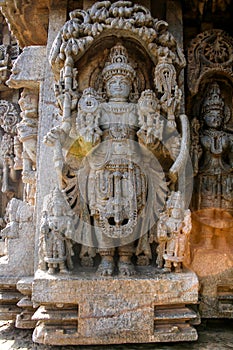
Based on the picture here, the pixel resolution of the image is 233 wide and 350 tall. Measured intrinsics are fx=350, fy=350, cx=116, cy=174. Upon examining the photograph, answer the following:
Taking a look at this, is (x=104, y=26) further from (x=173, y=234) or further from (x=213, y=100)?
(x=173, y=234)

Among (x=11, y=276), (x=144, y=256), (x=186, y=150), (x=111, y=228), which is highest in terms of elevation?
(x=186, y=150)

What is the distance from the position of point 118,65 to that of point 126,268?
2.34 meters

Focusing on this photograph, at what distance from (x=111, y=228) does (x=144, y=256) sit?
583 millimetres

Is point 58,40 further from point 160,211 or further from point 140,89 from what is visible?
point 160,211

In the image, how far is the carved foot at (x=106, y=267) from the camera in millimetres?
3590

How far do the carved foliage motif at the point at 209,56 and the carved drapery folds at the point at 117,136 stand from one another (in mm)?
593

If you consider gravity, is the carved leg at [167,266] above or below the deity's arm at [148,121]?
below

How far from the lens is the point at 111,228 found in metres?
3.76

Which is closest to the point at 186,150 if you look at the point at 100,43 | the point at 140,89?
the point at 140,89

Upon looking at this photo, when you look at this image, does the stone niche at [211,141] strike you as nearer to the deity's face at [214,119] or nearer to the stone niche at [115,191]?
the deity's face at [214,119]

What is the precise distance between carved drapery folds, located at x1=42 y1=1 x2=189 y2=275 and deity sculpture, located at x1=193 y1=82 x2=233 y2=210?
26.7 inches

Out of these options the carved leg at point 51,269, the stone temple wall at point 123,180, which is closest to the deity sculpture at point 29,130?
the stone temple wall at point 123,180

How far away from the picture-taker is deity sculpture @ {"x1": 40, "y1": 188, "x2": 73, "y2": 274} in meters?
3.58

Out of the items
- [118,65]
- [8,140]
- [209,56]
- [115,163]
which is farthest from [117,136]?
[8,140]
